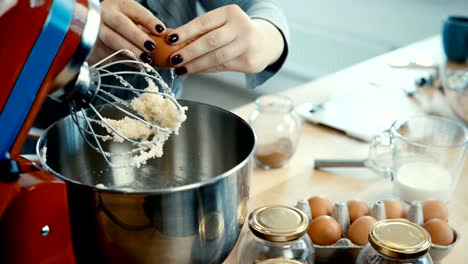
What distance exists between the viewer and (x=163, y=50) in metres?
0.82

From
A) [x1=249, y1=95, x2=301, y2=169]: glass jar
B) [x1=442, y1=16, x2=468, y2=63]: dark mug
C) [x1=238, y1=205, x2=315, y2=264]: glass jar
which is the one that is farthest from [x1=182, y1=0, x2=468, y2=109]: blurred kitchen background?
[x1=238, y1=205, x2=315, y2=264]: glass jar

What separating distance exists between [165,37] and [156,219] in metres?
0.33

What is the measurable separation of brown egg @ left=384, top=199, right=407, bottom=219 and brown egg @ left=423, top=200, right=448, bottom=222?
27mm

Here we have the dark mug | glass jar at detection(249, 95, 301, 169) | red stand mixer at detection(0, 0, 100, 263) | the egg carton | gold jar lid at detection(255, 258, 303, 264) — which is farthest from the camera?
the dark mug

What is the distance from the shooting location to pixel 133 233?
582 millimetres

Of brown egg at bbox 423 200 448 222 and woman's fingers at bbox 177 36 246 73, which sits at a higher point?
woman's fingers at bbox 177 36 246 73

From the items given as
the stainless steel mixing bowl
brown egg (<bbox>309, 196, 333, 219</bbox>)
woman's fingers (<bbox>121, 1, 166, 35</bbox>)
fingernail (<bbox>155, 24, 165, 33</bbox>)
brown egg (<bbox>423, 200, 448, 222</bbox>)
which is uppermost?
woman's fingers (<bbox>121, 1, 166, 35</bbox>)

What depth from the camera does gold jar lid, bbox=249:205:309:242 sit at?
0.62 meters

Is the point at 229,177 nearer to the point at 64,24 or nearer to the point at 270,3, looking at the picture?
the point at 64,24

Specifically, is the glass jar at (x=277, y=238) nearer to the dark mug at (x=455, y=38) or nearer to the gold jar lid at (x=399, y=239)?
the gold jar lid at (x=399, y=239)

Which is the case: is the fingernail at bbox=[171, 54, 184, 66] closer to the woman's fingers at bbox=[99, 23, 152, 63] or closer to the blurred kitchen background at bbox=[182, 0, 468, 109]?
the woman's fingers at bbox=[99, 23, 152, 63]

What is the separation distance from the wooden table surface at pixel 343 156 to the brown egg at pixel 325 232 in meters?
0.10

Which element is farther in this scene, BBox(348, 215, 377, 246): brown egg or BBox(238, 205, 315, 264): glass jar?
BBox(348, 215, 377, 246): brown egg

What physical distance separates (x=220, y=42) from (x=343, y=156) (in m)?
0.30
